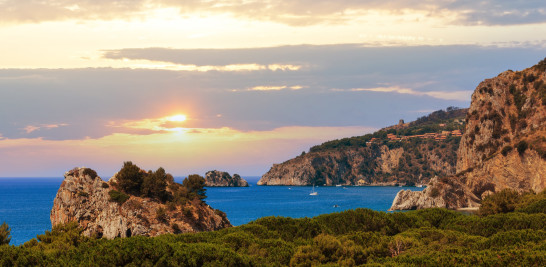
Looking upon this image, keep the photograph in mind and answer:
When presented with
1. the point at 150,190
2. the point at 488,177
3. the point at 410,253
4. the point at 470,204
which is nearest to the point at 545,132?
the point at 488,177

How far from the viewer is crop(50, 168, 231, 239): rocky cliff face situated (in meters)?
57.5

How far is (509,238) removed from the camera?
98.7ft

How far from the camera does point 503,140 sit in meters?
121

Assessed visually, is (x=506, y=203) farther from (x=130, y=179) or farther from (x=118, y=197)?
(x=118, y=197)

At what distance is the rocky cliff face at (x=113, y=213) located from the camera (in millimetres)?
57469

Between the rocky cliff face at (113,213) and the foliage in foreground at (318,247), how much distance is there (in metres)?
18.7

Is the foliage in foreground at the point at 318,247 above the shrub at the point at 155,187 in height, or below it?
below

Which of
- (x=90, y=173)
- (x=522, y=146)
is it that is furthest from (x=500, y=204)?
(x=90, y=173)

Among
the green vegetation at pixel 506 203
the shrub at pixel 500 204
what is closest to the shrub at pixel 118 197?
the shrub at pixel 500 204

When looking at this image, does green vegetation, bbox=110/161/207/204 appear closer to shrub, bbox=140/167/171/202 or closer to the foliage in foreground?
shrub, bbox=140/167/171/202

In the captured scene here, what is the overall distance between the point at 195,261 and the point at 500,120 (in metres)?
115

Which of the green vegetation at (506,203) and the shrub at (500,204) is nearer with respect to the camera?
the green vegetation at (506,203)

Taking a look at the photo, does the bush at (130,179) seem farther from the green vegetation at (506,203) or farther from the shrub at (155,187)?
the green vegetation at (506,203)

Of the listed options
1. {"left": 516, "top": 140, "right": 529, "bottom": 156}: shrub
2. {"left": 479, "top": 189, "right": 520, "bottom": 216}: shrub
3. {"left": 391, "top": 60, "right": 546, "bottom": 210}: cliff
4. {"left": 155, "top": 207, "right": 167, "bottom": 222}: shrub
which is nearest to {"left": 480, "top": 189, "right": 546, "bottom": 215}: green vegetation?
{"left": 479, "top": 189, "right": 520, "bottom": 216}: shrub
